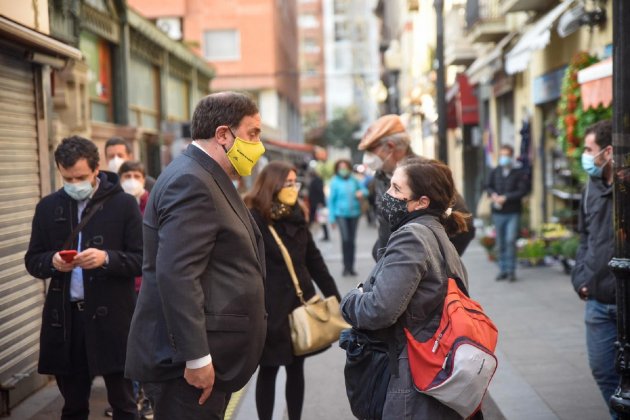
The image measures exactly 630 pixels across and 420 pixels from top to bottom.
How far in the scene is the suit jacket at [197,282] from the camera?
343 cm

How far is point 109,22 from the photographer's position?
15.8m

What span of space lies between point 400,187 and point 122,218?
6.48 ft

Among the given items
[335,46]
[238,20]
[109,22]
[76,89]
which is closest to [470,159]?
[109,22]

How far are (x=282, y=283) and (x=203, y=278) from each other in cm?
210

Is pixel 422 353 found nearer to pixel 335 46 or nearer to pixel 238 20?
pixel 238 20

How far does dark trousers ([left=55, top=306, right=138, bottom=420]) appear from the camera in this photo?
16.2 feet

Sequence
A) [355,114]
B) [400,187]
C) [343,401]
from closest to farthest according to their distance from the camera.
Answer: [400,187] < [343,401] < [355,114]

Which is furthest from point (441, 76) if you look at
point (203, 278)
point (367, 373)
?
point (203, 278)

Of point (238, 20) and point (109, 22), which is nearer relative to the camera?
point (109, 22)

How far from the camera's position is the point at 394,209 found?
388 centimetres

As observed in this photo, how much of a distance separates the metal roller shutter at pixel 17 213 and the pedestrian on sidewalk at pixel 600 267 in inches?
160

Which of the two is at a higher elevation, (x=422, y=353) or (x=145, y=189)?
(x=145, y=189)

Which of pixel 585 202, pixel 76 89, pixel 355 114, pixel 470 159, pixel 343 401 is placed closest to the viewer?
pixel 585 202

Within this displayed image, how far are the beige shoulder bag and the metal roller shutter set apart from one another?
2.29 m
